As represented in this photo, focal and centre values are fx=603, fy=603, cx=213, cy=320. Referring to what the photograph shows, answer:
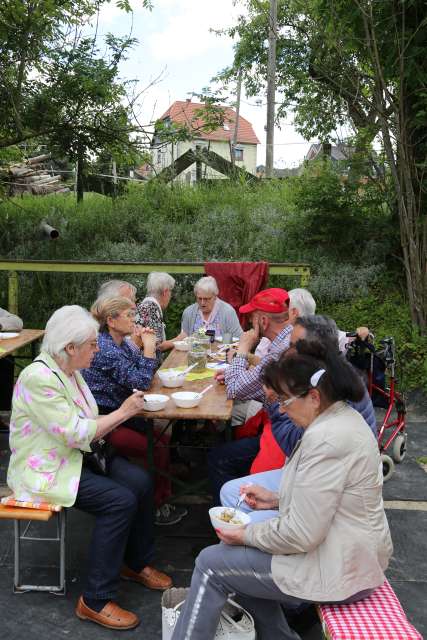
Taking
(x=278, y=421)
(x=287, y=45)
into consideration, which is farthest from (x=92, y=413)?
(x=287, y=45)

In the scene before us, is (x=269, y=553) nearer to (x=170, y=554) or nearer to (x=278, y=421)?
(x=278, y=421)

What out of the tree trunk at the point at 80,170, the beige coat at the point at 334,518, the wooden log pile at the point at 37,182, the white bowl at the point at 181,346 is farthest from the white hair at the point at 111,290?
the wooden log pile at the point at 37,182

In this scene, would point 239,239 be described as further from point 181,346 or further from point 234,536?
point 234,536

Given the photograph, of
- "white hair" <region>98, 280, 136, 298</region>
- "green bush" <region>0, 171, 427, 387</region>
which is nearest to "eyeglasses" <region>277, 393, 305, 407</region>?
"white hair" <region>98, 280, 136, 298</region>

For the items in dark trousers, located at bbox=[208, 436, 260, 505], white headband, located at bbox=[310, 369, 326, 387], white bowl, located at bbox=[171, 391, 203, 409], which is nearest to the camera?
white headband, located at bbox=[310, 369, 326, 387]

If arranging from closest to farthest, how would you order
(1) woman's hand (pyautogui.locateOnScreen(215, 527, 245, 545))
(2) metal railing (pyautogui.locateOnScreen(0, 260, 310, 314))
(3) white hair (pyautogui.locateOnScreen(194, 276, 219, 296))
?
(1) woman's hand (pyautogui.locateOnScreen(215, 527, 245, 545)) → (3) white hair (pyautogui.locateOnScreen(194, 276, 219, 296)) → (2) metal railing (pyautogui.locateOnScreen(0, 260, 310, 314))

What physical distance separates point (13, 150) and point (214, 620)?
7.95 m

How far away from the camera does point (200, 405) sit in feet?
10.6

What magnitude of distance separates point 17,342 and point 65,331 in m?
2.25

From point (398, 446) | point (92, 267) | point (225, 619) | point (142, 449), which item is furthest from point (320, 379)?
point (92, 267)

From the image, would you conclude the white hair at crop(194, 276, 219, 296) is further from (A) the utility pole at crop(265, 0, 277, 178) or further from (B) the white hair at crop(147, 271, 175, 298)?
(A) the utility pole at crop(265, 0, 277, 178)

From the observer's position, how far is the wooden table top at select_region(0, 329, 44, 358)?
4.42 meters

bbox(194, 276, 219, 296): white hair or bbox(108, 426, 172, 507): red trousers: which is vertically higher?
bbox(194, 276, 219, 296): white hair

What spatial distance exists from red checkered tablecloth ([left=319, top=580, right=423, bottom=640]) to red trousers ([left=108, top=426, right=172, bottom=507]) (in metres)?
1.72
